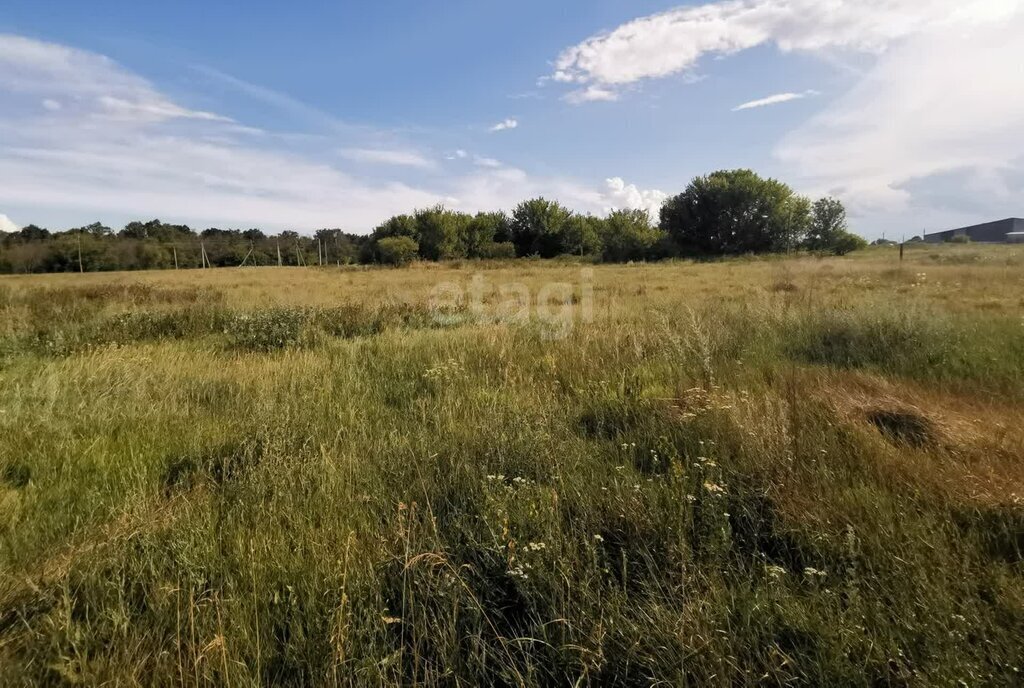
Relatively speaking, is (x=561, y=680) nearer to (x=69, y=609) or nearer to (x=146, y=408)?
(x=69, y=609)

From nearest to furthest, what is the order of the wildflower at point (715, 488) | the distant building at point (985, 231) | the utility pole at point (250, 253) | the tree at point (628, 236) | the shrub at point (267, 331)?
the wildflower at point (715, 488) → the shrub at point (267, 331) → the tree at point (628, 236) → the distant building at point (985, 231) → the utility pole at point (250, 253)

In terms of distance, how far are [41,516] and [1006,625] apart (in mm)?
3934

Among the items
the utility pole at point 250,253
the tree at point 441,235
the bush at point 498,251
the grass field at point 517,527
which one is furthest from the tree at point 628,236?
the utility pole at point 250,253

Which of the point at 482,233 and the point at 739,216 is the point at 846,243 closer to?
the point at 739,216

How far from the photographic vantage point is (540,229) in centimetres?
5697

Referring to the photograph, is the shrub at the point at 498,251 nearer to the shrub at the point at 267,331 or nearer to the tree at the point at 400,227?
the tree at the point at 400,227

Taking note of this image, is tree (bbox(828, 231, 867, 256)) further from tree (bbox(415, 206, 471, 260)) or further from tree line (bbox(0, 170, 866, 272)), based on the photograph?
tree (bbox(415, 206, 471, 260))

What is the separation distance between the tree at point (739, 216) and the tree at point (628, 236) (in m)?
3.88

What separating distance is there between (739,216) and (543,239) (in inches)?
817

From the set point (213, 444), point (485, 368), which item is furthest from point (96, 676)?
point (485, 368)

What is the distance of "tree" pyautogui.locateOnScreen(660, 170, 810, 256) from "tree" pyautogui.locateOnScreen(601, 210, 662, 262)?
3.88 meters

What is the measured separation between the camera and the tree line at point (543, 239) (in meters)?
47.5

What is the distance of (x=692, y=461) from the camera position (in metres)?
2.84

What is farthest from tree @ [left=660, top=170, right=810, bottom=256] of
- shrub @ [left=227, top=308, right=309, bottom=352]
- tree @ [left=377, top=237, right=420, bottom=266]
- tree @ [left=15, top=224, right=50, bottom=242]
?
tree @ [left=15, top=224, right=50, bottom=242]
